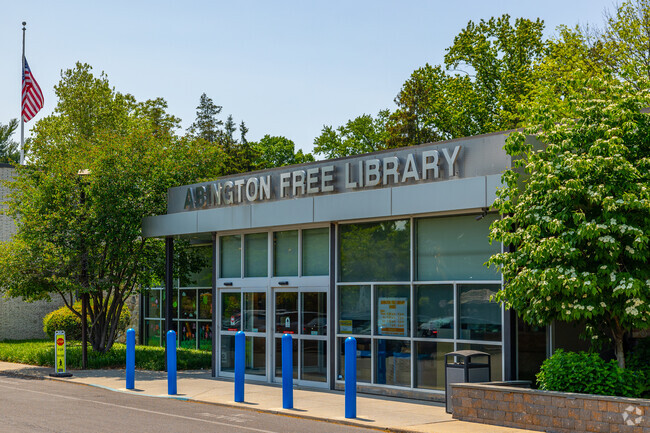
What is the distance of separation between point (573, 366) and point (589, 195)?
2578mm

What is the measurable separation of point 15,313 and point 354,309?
25.6m

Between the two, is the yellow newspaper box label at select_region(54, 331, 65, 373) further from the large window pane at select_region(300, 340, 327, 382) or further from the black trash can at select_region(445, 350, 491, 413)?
the black trash can at select_region(445, 350, 491, 413)

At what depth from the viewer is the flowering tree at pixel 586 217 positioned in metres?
11.6

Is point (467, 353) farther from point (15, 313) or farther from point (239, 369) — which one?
point (15, 313)

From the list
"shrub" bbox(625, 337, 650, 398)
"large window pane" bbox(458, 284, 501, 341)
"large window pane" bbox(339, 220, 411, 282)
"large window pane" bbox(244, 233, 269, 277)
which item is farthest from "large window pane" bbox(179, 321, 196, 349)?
"shrub" bbox(625, 337, 650, 398)

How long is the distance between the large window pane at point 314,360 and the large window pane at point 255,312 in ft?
5.08

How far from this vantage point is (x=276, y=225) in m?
18.3

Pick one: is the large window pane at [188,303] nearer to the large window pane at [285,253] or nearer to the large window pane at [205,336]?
the large window pane at [205,336]

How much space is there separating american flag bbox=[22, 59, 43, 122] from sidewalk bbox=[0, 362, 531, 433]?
1775 cm

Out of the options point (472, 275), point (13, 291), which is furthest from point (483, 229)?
point (13, 291)

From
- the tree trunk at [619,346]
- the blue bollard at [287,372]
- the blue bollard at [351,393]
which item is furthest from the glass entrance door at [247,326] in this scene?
the tree trunk at [619,346]

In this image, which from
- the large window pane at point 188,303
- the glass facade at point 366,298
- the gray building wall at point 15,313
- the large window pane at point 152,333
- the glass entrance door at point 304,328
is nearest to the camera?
the glass facade at point 366,298

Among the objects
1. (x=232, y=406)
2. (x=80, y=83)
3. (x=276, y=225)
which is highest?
(x=80, y=83)

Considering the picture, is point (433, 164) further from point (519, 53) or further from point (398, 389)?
point (519, 53)
